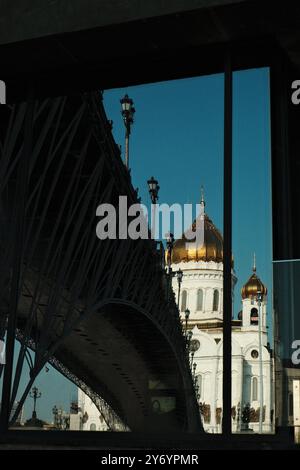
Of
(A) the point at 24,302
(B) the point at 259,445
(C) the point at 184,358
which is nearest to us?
(B) the point at 259,445

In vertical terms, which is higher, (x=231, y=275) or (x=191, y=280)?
(x=191, y=280)

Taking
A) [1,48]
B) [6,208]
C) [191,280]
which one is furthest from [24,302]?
[191,280]

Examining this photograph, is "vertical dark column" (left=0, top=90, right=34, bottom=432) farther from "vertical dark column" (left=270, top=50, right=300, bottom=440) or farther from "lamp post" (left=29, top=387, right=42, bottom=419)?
"lamp post" (left=29, top=387, right=42, bottom=419)

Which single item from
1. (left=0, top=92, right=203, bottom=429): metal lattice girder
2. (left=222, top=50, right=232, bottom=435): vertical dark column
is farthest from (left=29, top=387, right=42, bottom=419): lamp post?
(left=222, top=50, right=232, bottom=435): vertical dark column

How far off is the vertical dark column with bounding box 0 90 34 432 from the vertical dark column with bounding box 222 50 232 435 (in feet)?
6.49

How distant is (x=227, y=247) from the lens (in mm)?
6297

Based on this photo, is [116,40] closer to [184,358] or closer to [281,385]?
[281,385]

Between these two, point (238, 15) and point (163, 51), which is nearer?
point (238, 15)

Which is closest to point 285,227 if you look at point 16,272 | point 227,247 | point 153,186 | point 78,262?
point 227,247

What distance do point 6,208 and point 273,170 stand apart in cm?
1136

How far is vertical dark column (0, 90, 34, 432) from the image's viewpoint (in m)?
6.60

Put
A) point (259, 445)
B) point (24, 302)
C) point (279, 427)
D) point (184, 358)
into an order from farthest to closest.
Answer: point (184, 358) < point (24, 302) < point (279, 427) < point (259, 445)

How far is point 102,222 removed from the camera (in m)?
25.8

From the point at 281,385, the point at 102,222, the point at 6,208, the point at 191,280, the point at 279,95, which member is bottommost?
the point at 281,385
